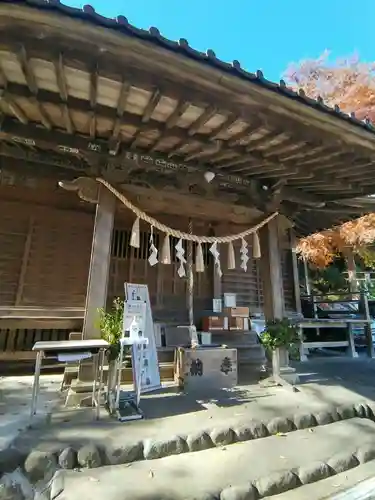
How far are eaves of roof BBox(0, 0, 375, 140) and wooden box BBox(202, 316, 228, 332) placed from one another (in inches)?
181

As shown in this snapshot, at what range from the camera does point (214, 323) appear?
6648 mm

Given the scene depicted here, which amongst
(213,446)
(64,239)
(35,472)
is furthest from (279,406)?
(64,239)

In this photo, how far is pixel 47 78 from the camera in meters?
3.07

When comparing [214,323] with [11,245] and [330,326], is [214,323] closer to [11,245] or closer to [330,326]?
[330,326]

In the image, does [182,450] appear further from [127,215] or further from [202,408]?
[127,215]

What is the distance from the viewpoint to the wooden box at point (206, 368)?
4500mm

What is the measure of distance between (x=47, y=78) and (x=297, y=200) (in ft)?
15.4

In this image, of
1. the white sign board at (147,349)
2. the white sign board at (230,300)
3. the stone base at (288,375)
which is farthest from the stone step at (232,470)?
the white sign board at (230,300)

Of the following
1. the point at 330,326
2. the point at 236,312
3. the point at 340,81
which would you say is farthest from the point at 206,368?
the point at 340,81

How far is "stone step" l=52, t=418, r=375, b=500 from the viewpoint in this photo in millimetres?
2133

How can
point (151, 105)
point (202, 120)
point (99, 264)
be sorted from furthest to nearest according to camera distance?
point (99, 264) < point (202, 120) < point (151, 105)

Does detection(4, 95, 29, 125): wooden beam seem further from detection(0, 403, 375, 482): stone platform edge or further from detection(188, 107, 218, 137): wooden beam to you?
detection(0, 403, 375, 482): stone platform edge

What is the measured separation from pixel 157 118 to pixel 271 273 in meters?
3.29

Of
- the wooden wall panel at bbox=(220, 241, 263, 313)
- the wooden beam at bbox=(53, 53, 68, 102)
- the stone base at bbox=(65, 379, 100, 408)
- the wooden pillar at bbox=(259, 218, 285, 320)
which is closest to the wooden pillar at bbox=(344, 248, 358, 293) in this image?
the wooden wall panel at bbox=(220, 241, 263, 313)
